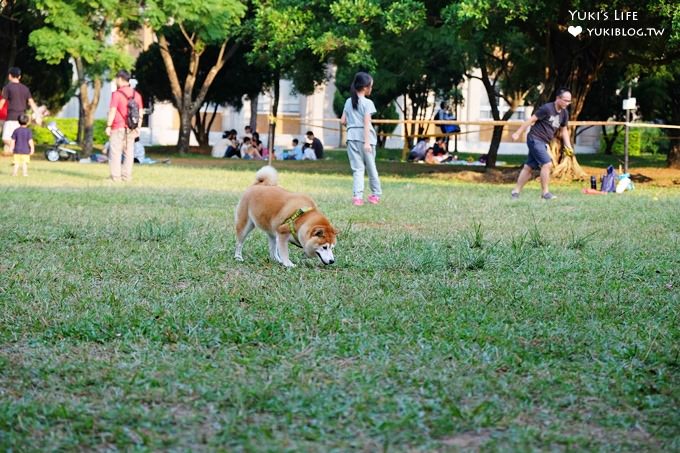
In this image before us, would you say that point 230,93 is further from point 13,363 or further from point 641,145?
point 13,363

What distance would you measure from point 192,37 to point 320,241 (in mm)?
28216

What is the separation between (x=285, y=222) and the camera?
7223 mm

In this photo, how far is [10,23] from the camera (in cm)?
3039

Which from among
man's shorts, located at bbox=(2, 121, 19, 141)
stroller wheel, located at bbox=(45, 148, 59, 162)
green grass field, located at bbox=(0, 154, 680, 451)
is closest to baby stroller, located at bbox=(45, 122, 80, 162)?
stroller wheel, located at bbox=(45, 148, 59, 162)

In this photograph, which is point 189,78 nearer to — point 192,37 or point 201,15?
point 192,37

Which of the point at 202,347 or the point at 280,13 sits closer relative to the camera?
the point at 202,347

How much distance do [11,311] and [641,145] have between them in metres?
44.0

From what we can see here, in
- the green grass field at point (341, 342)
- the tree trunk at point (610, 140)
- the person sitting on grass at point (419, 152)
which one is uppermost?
the tree trunk at point (610, 140)

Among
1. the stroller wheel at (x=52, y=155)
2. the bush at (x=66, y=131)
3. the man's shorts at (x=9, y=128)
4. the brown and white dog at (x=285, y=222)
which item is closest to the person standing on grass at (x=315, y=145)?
the stroller wheel at (x=52, y=155)

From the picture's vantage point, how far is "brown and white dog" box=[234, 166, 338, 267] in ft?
23.3

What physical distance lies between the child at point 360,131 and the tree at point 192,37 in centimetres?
1418

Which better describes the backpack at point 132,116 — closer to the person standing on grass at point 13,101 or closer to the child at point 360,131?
the person standing on grass at point 13,101

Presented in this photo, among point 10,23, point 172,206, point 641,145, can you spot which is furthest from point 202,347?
point 641,145

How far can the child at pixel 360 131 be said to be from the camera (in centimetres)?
1342
